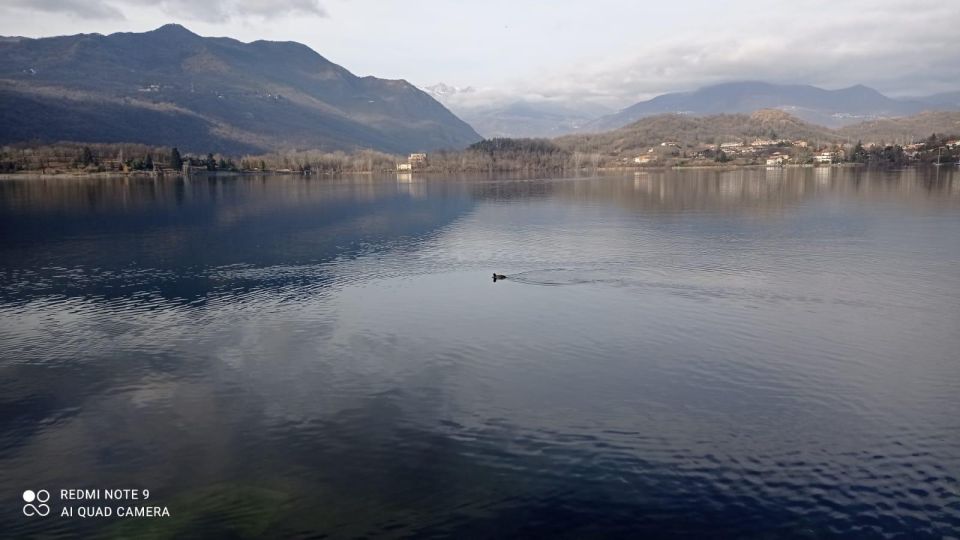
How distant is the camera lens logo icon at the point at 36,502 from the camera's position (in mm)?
12633

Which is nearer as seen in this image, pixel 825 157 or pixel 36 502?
pixel 36 502

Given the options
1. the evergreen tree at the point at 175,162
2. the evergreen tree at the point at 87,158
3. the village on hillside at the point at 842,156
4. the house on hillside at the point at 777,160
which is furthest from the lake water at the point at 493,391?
the house on hillside at the point at 777,160

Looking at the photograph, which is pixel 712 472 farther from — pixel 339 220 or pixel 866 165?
pixel 866 165

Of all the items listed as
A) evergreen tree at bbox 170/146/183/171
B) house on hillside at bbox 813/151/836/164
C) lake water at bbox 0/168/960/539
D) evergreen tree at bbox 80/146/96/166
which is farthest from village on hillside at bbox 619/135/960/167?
evergreen tree at bbox 80/146/96/166

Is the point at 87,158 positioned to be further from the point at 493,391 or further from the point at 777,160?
the point at 777,160

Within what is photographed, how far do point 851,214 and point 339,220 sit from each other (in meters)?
49.1

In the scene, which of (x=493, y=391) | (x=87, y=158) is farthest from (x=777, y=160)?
(x=493, y=391)

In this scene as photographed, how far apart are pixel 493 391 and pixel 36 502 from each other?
36.7ft

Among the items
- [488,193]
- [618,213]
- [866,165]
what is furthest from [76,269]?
[866,165]

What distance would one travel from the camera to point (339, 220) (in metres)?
62.3

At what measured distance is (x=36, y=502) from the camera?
12969mm

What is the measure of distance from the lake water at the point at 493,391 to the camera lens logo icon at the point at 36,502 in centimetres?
24

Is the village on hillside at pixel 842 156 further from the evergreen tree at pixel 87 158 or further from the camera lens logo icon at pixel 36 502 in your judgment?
the camera lens logo icon at pixel 36 502

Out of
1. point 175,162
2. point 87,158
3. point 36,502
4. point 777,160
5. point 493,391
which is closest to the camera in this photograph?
point 36,502
